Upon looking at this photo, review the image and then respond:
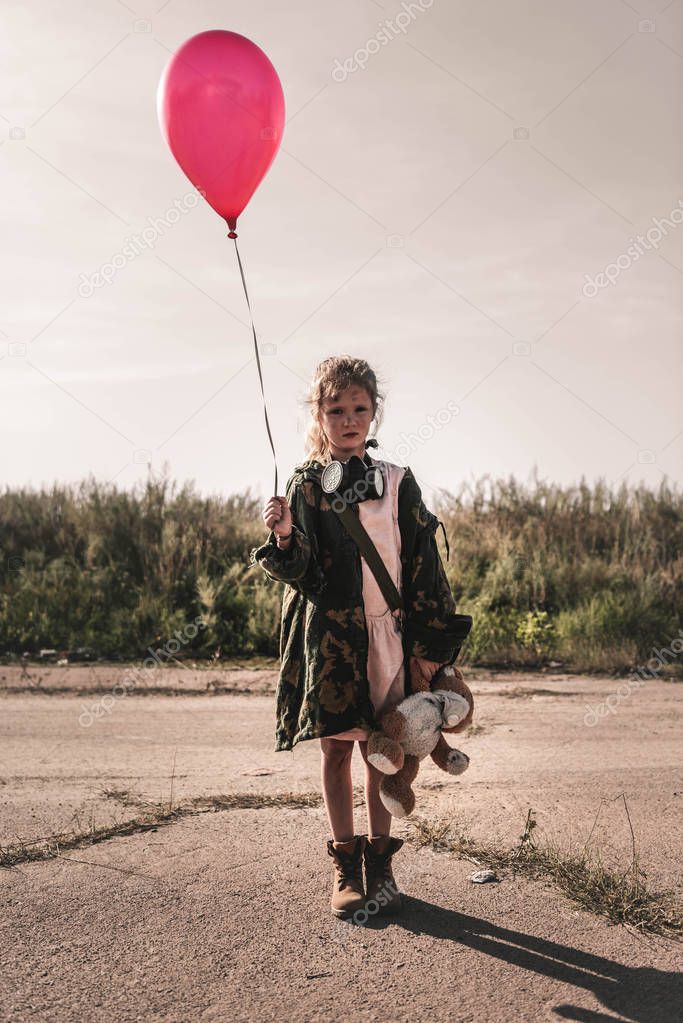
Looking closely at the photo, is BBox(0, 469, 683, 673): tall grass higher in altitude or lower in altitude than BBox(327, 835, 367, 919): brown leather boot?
higher

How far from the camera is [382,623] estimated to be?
3.45 metres

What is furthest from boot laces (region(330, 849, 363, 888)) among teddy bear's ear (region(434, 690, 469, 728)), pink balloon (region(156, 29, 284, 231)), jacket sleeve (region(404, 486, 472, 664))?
pink balloon (region(156, 29, 284, 231))

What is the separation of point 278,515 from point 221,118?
202cm

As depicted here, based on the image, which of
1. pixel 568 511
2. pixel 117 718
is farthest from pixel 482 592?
pixel 117 718

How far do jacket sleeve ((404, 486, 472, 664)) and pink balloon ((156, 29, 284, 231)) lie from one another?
71.5 inches

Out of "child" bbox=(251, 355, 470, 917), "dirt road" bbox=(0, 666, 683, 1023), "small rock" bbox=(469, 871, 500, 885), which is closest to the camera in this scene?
"dirt road" bbox=(0, 666, 683, 1023)

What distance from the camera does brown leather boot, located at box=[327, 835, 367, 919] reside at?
3.36 m

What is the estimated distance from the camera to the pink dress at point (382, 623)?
Answer: 3.44 m

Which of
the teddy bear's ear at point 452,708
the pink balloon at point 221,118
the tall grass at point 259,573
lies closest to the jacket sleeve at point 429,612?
the teddy bear's ear at point 452,708

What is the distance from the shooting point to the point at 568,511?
1214 centimetres

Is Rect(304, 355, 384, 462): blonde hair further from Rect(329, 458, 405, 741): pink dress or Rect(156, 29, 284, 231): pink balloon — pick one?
Rect(156, 29, 284, 231): pink balloon

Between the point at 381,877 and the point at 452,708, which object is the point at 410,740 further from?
the point at 381,877

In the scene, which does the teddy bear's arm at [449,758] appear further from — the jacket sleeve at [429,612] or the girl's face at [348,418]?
the girl's face at [348,418]

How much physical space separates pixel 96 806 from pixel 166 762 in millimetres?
959
